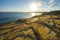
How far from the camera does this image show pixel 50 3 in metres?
2.40

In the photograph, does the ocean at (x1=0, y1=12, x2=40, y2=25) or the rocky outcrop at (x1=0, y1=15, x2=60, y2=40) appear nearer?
the rocky outcrop at (x1=0, y1=15, x2=60, y2=40)

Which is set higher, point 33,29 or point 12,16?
point 12,16

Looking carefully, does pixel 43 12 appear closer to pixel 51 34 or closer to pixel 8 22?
pixel 51 34

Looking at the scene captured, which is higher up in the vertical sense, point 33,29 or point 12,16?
point 12,16

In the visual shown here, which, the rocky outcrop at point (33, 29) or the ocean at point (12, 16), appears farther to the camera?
the ocean at point (12, 16)

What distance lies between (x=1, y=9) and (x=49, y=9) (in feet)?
3.81

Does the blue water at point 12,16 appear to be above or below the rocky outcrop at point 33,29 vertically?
above

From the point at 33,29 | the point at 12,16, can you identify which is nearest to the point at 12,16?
the point at 12,16

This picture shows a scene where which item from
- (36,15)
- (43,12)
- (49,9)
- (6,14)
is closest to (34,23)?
(36,15)

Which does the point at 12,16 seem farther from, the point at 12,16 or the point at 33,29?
the point at 33,29

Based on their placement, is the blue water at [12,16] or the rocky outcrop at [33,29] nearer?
the rocky outcrop at [33,29]

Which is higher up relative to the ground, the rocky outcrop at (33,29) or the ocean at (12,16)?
the ocean at (12,16)

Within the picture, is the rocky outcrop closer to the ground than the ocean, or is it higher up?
closer to the ground

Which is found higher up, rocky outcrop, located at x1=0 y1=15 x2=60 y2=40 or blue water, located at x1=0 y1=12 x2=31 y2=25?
blue water, located at x1=0 y1=12 x2=31 y2=25
